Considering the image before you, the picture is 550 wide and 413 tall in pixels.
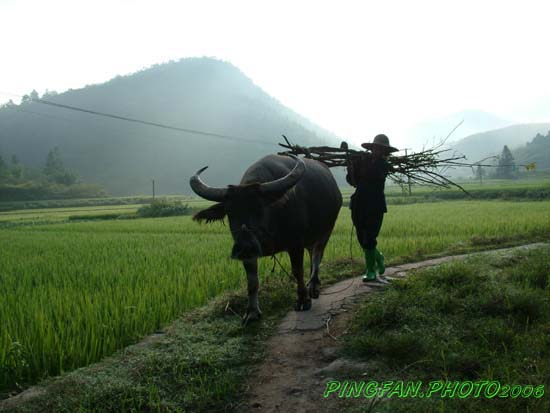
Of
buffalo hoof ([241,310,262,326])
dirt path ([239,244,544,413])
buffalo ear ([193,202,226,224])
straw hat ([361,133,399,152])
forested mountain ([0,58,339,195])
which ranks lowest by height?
dirt path ([239,244,544,413])

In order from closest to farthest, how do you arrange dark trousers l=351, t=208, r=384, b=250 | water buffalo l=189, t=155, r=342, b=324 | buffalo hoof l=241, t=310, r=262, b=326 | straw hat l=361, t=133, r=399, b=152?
water buffalo l=189, t=155, r=342, b=324, buffalo hoof l=241, t=310, r=262, b=326, straw hat l=361, t=133, r=399, b=152, dark trousers l=351, t=208, r=384, b=250

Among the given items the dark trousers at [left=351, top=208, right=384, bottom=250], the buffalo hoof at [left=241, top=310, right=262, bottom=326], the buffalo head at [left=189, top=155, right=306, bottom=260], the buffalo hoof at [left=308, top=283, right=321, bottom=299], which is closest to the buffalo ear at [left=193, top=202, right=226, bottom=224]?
the buffalo head at [left=189, top=155, right=306, bottom=260]

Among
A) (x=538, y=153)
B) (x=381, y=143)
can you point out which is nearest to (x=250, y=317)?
(x=381, y=143)

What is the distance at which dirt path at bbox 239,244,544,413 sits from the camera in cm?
257

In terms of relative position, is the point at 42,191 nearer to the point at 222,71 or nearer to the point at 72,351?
the point at 72,351

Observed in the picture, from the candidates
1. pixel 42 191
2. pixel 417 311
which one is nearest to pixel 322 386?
pixel 417 311

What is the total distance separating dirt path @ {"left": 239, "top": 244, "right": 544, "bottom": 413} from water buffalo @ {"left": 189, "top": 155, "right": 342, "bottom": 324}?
36 cm

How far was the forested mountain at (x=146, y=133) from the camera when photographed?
102438 millimetres

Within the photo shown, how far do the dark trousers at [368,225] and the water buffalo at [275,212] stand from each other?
1.29 feet

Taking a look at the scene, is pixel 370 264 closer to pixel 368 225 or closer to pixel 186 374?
pixel 368 225

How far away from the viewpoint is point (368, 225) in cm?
562

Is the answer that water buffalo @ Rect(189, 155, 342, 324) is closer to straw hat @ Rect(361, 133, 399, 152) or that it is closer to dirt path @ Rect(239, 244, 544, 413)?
dirt path @ Rect(239, 244, 544, 413)

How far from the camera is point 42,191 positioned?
58250 millimetres

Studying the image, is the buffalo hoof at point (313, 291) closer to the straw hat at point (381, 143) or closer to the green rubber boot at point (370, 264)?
the green rubber boot at point (370, 264)
